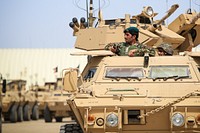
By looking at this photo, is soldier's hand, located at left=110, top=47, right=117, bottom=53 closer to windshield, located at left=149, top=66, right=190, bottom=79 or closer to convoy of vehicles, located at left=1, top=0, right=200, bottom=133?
Result: convoy of vehicles, located at left=1, top=0, right=200, bottom=133

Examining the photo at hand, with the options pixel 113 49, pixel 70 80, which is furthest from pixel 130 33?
pixel 70 80

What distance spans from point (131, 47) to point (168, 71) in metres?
1.02

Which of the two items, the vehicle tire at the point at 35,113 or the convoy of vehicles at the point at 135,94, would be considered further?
the vehicle tire at the point at 35,113

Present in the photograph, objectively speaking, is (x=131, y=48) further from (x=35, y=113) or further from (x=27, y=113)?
(x=35, y=113)

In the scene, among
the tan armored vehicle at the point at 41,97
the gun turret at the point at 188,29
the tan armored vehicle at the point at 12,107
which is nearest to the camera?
the gun turret at the point at 188,29

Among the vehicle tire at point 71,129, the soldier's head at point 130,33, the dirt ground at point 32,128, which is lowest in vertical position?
the dirt ground at point 32,128

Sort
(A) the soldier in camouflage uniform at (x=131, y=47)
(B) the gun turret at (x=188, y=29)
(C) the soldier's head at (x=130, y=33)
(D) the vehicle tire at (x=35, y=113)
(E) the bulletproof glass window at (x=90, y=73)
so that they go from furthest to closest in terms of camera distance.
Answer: (D) the vehicle tire at (x=35, y=113) < (B) the gun turret at (x=188, y=29) < (C) the soldier's head at (x=130, y=33) < (A) the soldier in camouflage uniform at (x=131, y=47) < (E) the bulletproof glass window at (x=90, y=73)

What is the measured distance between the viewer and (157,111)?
8.09 metres

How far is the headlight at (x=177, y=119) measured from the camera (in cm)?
803

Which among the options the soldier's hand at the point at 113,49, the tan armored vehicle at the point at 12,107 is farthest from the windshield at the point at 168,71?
the tan armored vehicle at the point at 12,107

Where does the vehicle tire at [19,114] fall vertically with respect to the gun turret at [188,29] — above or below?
below

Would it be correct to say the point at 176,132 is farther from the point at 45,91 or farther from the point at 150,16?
the point at 45,91

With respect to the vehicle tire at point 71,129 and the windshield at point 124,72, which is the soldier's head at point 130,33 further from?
the vehicle tire at point 71,129

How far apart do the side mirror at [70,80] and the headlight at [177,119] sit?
6.21ft
